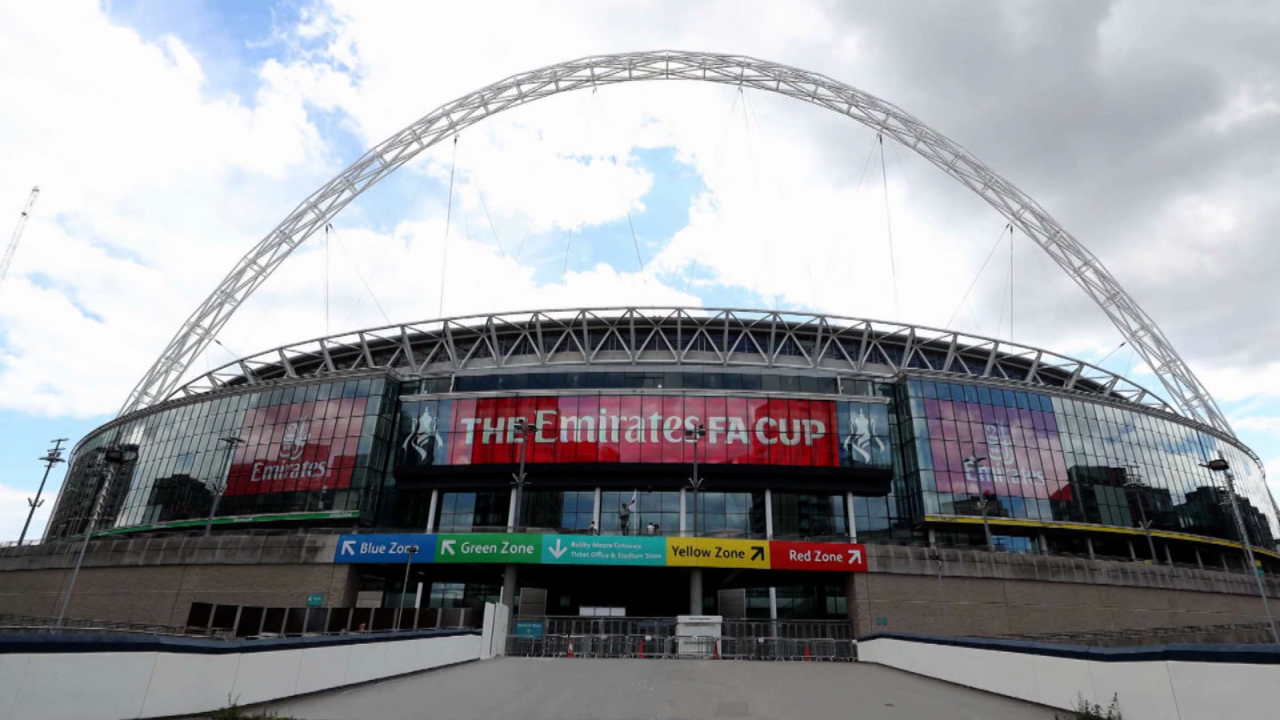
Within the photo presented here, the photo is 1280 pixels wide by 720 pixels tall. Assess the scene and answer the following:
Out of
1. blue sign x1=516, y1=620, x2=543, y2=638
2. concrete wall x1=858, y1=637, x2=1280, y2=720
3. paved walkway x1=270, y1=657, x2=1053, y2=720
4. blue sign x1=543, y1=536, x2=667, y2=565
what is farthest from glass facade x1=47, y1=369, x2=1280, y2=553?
concrete wall x1=858, y1=637, x2=1280, y2=720

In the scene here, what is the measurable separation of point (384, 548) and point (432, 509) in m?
13.2

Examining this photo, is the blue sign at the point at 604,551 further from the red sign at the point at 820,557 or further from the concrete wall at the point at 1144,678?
the concrete wall at the point at 1144,678

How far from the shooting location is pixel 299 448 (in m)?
54.4

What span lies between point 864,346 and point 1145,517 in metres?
27.7

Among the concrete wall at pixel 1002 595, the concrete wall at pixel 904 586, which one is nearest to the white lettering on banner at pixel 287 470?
the concrete wall at pixel 904 586

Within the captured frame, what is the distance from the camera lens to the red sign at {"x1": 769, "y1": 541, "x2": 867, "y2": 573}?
38656 millimetres

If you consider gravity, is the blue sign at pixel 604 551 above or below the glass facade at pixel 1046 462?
below

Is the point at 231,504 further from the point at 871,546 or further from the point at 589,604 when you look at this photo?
the point at 871,546

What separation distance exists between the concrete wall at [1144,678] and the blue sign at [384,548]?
3298cm

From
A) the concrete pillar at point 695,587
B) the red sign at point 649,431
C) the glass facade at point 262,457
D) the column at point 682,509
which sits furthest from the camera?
the glass facade at point 262,457

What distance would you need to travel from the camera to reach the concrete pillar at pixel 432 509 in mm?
52344

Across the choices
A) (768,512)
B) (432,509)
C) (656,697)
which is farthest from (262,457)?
(656,697)

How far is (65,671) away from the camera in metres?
7.64

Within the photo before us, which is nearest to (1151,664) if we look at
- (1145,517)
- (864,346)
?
(864,346)
